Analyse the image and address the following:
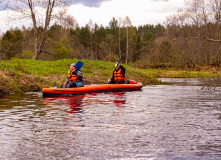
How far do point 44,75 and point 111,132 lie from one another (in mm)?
9883

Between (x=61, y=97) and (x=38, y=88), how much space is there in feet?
8.51

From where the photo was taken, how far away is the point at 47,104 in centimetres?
876

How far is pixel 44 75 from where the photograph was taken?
1430 cm

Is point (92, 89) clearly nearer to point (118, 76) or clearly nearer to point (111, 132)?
point (118, 76)

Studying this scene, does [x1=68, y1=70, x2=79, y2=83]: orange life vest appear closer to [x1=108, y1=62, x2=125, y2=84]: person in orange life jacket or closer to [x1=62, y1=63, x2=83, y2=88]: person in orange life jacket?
[x1=62, y1=63, x2=83, y2=88]: person in orange life jacket

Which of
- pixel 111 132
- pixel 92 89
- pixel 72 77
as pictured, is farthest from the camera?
pixel 92 89

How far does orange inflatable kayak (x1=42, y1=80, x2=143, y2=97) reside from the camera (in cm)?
1064

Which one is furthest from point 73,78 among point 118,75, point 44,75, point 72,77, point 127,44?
point 127,44

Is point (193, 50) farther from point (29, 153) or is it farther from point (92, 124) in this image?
point (29, 153)

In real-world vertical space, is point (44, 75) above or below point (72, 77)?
above

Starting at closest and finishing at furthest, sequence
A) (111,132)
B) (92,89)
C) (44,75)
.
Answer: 1. (111,132)
2. (92,89)
3. (44,75)

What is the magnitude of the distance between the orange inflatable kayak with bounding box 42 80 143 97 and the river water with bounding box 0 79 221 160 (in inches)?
108

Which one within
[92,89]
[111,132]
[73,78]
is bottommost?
[111,132]

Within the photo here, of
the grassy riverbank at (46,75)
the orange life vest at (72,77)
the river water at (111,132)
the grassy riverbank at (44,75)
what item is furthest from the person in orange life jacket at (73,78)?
the river water at (111,132)
